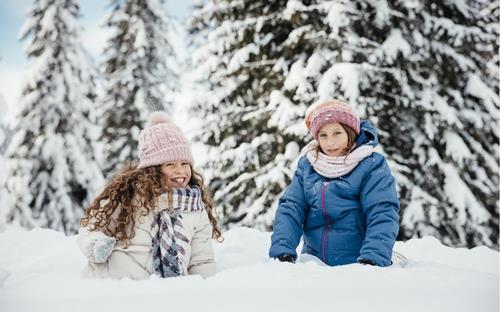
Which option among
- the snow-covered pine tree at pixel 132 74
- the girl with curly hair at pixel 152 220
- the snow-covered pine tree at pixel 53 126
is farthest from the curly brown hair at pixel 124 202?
the snow-covered pine tree at pixel 132 74

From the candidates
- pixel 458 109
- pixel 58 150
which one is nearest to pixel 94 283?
pixel 458 109

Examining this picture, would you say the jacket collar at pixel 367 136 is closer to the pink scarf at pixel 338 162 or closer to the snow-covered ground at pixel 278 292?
the pink scarf at pixel 338 162

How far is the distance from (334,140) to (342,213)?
521mm

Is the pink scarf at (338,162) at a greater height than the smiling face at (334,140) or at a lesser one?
lesser

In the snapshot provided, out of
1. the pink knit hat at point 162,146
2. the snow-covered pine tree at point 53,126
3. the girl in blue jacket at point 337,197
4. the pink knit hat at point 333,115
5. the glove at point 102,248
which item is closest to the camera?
the glove at point 102,248

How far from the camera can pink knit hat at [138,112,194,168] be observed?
112 inches

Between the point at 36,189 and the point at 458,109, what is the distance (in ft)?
35.9

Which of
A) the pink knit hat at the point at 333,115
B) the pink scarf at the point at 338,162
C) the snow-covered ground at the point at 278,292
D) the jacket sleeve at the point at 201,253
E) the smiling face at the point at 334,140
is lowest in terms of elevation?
the jacket sleeve at the point at 201,253

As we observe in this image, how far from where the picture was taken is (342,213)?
2.87 meters

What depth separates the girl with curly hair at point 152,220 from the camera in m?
2.58

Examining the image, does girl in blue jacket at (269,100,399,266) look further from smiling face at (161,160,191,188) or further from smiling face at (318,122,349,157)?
smiling face at (161,160,191,188)

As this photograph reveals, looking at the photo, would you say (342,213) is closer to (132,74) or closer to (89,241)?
(89,241)

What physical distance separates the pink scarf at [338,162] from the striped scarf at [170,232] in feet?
2.99

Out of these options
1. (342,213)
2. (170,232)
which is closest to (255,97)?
(342,213)
